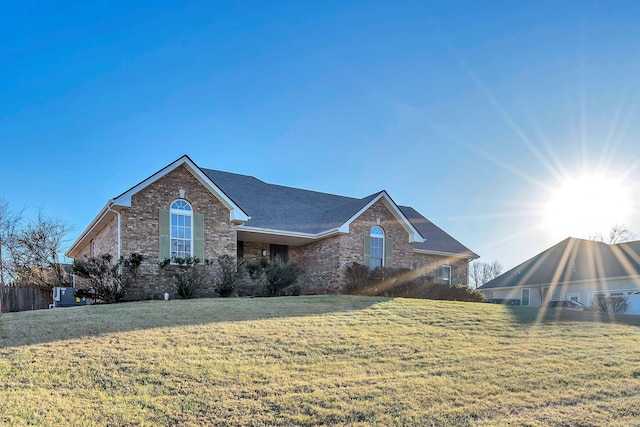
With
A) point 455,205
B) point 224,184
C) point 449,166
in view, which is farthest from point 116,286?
point 455,205

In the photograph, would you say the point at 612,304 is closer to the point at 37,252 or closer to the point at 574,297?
the point at 574,297

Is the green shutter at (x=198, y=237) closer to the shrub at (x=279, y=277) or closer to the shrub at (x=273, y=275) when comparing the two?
the shrub at (x=273, y=275)

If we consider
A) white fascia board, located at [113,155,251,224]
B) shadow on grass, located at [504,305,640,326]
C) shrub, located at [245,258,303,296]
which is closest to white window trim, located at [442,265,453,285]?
shadow on grass, located at [504,305,640,326]

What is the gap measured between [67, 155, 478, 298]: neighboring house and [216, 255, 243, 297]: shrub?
31.7 inches

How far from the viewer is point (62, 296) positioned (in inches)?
712

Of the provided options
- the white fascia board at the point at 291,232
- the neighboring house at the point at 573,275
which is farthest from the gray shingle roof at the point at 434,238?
the white fascia board at the point at 291,232

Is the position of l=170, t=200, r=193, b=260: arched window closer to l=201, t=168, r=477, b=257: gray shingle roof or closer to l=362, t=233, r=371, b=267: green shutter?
l=201, t=168, r=477, b=257: gray shingle roof

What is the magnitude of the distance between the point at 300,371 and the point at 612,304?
74.0ft

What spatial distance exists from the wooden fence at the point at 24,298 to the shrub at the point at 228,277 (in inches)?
328

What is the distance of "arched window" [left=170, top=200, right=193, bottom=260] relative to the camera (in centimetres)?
1658

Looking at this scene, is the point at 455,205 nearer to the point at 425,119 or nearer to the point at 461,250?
the point at 461,250

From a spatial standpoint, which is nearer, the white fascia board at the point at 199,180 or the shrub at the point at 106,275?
the shrub at the point at 106,275

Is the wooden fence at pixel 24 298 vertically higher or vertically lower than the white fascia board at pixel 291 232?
lower

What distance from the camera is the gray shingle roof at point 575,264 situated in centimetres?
2636
